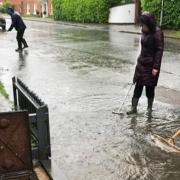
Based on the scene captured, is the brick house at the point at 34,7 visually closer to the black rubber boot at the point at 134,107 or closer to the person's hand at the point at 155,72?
the black rubber boot at the point at 134,107

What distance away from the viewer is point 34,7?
195 ft

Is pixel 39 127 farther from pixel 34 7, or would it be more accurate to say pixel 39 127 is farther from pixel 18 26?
pixel 34 7

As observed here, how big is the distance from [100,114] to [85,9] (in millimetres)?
29238

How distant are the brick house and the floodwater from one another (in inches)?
1474

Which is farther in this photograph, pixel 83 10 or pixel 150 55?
pixel 83 10

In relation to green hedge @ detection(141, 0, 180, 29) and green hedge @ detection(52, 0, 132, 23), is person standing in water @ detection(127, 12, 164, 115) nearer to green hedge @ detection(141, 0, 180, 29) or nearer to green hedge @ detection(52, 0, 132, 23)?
green hedge @ detection(141, 0, 180, 29)

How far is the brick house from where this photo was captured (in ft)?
176

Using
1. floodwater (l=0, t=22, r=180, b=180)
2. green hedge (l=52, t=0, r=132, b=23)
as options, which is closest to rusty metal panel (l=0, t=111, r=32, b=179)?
floodwater (l=0, t=22, r=180, b=180)

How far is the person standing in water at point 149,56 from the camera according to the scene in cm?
803

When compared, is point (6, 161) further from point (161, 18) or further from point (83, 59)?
point (161, 18)

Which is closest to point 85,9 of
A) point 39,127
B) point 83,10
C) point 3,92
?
point 83,10

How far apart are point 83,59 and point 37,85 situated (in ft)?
15.3

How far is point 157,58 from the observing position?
320 inches

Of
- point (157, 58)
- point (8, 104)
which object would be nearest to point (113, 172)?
point (157, 58)
